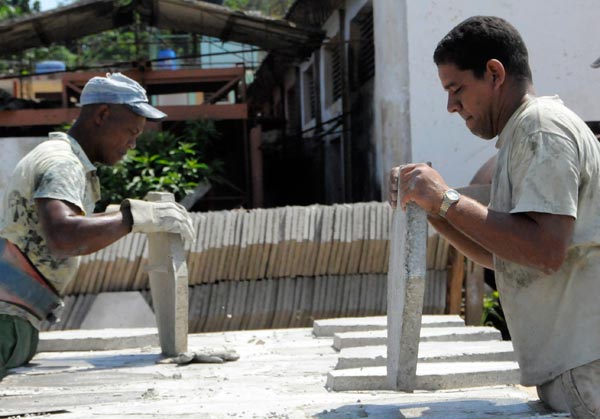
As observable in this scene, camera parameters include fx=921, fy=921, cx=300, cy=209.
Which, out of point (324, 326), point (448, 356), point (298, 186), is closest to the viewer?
point (448, 356)

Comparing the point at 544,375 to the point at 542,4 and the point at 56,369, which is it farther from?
the point at 542,4

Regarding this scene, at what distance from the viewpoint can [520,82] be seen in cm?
276

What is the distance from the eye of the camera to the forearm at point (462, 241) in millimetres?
2988

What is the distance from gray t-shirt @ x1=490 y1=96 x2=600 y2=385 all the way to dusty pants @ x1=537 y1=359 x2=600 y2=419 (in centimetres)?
2

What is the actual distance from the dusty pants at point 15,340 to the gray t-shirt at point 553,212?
251 cm

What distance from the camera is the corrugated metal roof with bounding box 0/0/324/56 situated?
42.3 ft

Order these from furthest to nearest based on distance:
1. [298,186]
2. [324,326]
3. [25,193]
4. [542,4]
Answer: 1. [298,186]
2. [542,4]
3. [324,326]
4. [25,193]

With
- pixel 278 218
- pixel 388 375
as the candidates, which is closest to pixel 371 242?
pixel 278 218

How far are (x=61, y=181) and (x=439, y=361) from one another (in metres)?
1.81

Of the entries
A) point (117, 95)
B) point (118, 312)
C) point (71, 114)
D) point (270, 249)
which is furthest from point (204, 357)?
point (71, 114)

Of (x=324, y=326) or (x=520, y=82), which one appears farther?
(x=324, y=326)

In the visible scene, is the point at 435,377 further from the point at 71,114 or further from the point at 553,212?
the point at 71,114

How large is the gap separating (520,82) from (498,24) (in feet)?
0.62

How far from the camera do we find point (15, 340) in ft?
14.4
